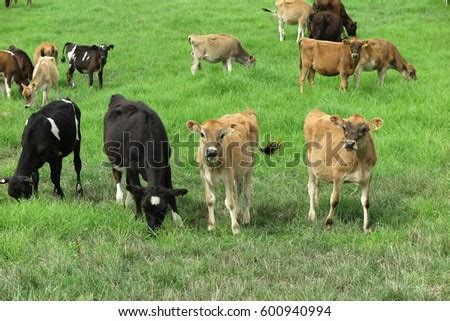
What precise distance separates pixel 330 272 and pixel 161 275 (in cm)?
154

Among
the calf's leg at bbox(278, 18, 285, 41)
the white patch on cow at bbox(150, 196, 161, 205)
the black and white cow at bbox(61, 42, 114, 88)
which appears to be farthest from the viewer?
the calf's leg at bbox(278, 18, 285, 41)

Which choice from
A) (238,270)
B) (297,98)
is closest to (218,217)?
(238,270)

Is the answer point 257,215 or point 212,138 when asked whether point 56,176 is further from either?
point 257,215

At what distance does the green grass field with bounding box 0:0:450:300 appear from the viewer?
5473mm

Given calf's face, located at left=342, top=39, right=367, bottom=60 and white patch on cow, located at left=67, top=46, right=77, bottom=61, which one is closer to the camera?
calf's face, located at left=342, top=39, right=367, bottom=60

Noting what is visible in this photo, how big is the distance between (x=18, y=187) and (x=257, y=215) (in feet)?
10.0

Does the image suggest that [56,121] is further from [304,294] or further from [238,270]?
[304,294]

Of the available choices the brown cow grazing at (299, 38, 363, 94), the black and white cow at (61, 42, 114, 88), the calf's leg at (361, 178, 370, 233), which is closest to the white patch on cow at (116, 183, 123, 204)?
the calf's leg at (361, 178, 370, 233)

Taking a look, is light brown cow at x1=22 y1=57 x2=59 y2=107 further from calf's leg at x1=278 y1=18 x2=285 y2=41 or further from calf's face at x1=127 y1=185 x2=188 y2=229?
calf's face at x1=127 y1=185 x2=188 y2=229

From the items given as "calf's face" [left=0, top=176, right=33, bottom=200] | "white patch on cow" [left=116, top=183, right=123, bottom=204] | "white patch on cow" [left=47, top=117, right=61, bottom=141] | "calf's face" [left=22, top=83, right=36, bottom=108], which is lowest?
"calf's face" [left=22, top=83, right=36, bottom=108]

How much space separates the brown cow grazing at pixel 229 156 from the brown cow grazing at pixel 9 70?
977 cm

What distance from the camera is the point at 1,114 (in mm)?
13289

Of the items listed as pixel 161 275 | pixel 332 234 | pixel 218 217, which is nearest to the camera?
pixel 161 275

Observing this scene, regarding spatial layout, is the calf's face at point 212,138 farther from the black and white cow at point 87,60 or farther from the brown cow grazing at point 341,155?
the black and white cow at point 87,60
